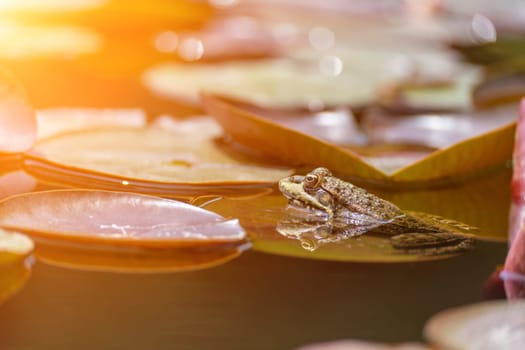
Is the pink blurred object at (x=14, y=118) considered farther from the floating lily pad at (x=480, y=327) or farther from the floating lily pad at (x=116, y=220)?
the floating lily pad at (x=480, y=327)

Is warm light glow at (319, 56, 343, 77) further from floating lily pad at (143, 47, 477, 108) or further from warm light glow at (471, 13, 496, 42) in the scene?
warm light glow at (471, 13, 496, 42)

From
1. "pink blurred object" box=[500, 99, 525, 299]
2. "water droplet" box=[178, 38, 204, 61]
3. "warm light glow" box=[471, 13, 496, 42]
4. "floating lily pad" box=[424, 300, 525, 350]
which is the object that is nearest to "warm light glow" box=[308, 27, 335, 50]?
"water droplet" box=[178, 38, 204, 61]

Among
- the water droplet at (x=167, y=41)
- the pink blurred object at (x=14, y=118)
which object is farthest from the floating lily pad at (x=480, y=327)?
the water droplet at (x=167, y=41)

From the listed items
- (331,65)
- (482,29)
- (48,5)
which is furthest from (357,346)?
(48,5)

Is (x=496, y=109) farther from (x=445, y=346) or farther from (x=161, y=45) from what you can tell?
(x=161, y=45)

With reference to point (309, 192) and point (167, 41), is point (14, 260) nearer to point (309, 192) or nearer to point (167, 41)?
point (309, 192)

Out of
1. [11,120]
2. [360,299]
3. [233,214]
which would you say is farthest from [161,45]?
[360,299]
